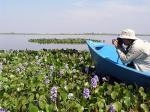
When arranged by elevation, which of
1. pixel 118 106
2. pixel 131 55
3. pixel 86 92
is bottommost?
pixel 118 106

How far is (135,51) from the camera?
713 cm

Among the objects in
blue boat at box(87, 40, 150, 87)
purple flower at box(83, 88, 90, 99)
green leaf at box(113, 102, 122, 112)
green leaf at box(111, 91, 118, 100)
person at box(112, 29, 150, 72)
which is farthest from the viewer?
person at box(112, 29, 150, 72)

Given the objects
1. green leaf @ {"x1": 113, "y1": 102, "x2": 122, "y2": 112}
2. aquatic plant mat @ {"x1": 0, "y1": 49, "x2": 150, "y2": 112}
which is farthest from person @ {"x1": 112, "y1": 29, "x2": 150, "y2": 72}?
green leaf @ {"x1": 113, "y1": 102, "x2": 122, "y2": 112}

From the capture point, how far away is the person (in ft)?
23.3

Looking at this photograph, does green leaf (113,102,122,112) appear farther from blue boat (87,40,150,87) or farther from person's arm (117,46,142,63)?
person's arm (117,46,142,63)

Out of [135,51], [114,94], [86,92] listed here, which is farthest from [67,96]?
[135,51]

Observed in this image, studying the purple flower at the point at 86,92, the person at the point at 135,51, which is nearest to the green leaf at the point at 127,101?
the purple flower at the point at 86,92

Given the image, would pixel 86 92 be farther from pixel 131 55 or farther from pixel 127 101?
pixel 131 55

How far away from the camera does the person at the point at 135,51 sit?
7.09 meters

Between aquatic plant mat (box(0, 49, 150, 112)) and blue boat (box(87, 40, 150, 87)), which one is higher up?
blue boat (box(87, 40, 150, 87))

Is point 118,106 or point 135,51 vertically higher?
point 135,51

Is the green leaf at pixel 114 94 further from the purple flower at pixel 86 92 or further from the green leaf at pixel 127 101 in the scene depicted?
the purple flower at pixel 86 92

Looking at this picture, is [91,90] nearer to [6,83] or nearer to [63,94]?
[63,94]

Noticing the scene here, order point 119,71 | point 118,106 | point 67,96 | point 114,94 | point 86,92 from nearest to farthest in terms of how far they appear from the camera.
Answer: point 118,106 → point 86,92 → point 67,96 → point 114,94 → point 119,71
